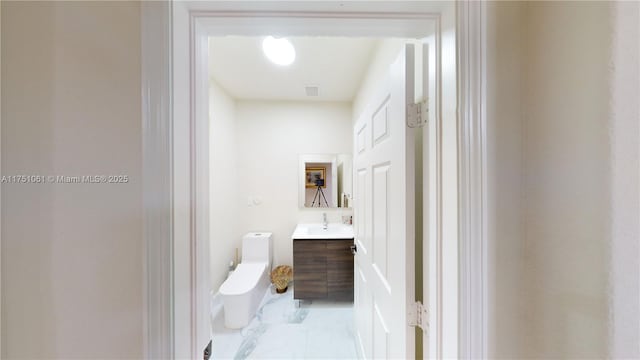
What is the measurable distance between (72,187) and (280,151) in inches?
87.9

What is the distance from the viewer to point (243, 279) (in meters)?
2.09

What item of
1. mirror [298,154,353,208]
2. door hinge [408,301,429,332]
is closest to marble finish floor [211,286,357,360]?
mirror [298,154,353,208]

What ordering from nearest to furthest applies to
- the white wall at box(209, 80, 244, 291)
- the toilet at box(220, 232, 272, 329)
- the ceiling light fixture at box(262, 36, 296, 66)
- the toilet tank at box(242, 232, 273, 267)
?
the ceiling light fixture at box(262, 36, 296, 66) → the toilet at box(220, 232, 272, 329) → the white wall at box(209, 80, 244, 291) → the toilet tank at box(242, 232, 273, 267)

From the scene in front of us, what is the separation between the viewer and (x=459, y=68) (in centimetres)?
50

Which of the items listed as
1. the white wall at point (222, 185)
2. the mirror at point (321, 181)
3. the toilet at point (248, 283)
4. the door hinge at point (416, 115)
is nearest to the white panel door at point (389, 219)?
the door hinge at point (416, 115)

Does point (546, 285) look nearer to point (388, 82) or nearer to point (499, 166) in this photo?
point (499, 166)

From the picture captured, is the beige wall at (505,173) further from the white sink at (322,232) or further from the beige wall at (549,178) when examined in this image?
the white sink at (322,232)

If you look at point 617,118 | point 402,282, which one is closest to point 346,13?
point 617,118

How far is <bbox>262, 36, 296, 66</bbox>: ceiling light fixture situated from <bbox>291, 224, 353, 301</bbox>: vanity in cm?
159

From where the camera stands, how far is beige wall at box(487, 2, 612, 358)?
1.17 ft

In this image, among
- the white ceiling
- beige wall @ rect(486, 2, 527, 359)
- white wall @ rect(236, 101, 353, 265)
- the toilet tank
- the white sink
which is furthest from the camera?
white wall @ rect(236, 101, 353, 265)

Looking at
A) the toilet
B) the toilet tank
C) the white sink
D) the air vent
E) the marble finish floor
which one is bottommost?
the marble finish floor

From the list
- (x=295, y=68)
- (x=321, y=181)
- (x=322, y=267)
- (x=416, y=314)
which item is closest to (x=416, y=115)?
(x=416, y=314)

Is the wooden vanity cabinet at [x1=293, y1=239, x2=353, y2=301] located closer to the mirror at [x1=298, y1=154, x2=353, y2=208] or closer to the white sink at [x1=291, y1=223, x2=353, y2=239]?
the white sink at [x1=291, y1=223, x2=353, y2=239]
